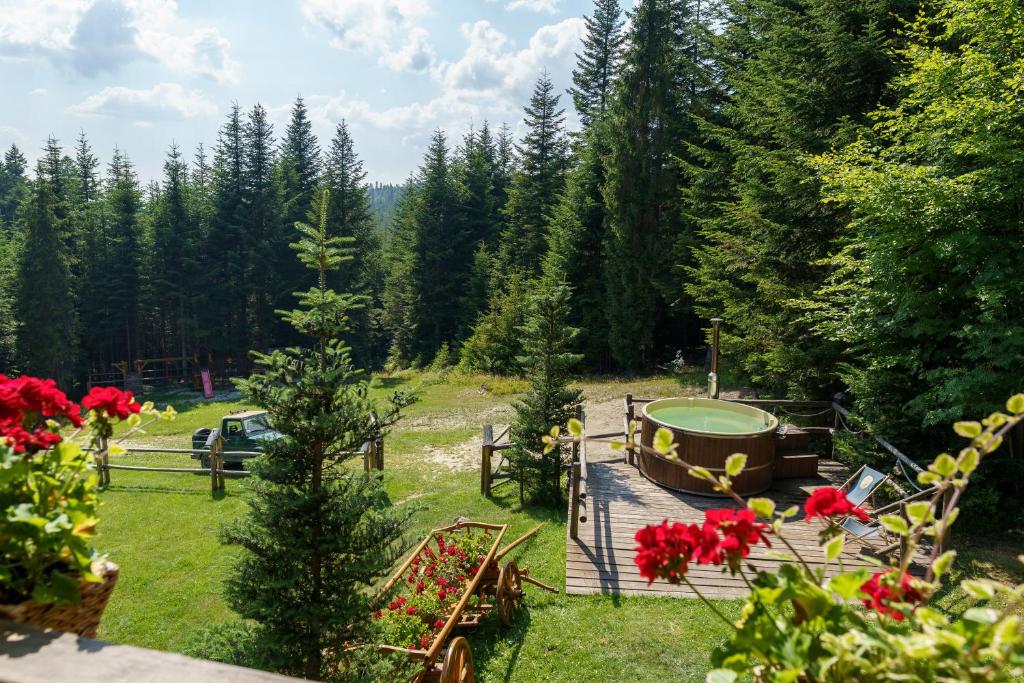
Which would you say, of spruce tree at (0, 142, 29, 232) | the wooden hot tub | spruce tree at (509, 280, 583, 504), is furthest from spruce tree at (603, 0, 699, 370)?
spruce tree at (0, 142, 29, 232)

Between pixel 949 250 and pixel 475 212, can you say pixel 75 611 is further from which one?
pixel 475 212

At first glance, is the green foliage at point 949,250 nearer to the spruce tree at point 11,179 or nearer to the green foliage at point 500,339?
the green foliage at point 500,339

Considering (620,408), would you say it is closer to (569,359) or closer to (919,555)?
(569,359)

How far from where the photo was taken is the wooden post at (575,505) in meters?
8.98

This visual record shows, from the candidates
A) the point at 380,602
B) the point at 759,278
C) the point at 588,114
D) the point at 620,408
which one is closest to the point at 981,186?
the point at 759,278

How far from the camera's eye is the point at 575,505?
9.23m

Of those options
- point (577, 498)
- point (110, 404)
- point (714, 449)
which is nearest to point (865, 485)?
point (714, 449)

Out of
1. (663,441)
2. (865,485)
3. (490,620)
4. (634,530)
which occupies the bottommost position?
(490,620)

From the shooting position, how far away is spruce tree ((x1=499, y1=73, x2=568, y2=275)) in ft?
119

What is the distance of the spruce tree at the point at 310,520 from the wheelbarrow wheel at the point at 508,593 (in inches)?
78.8

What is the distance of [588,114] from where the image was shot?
37406 mm

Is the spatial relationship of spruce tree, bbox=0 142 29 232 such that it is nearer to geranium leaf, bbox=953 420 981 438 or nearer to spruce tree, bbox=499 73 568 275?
spruce tree, bbox=499 73 568 275

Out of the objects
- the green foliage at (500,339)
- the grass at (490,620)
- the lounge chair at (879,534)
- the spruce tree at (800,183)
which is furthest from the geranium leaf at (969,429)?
the green foliage at (500,339)

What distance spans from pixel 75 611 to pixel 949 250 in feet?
33.1
